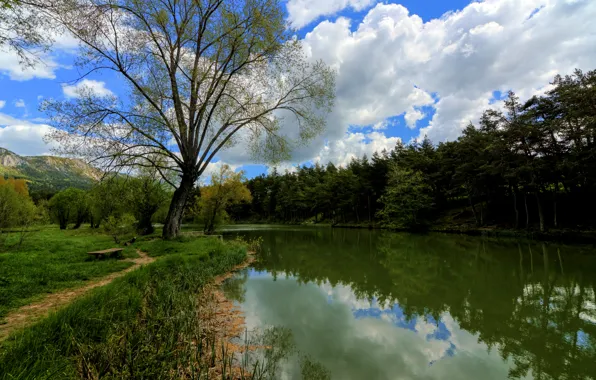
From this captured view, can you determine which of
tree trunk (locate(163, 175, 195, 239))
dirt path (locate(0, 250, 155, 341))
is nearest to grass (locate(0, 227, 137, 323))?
dirt path (locate(0, 250, 155, 341))

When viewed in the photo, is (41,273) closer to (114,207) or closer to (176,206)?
(176,206)

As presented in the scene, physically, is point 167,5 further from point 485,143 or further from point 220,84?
point 485,143

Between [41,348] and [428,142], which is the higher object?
[428,142]

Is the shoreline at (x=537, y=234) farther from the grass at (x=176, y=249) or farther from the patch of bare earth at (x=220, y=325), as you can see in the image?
the patch of bare earth at (x=220, y=325)

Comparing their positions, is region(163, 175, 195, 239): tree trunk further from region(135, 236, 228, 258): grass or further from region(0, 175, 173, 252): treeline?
region(0, 175, 173, 252): treeline

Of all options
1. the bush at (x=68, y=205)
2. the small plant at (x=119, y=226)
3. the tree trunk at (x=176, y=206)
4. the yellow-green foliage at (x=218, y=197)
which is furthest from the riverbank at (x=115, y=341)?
Result: the bush at (x=68, y=205)

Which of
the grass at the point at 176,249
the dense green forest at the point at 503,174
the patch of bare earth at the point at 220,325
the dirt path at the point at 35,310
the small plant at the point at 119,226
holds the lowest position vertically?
the patch of bare earth at the point at 220,325

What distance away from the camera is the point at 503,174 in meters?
24.9

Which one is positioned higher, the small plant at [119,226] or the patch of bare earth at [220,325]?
the small plant at [119,226]

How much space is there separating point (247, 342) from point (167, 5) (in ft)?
53.9

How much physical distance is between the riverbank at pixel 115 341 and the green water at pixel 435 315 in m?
1.63

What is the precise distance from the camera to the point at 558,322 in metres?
6.61

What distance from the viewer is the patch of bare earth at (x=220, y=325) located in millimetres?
4508

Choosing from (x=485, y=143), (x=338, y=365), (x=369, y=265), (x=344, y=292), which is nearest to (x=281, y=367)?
(x=338, y=365)
